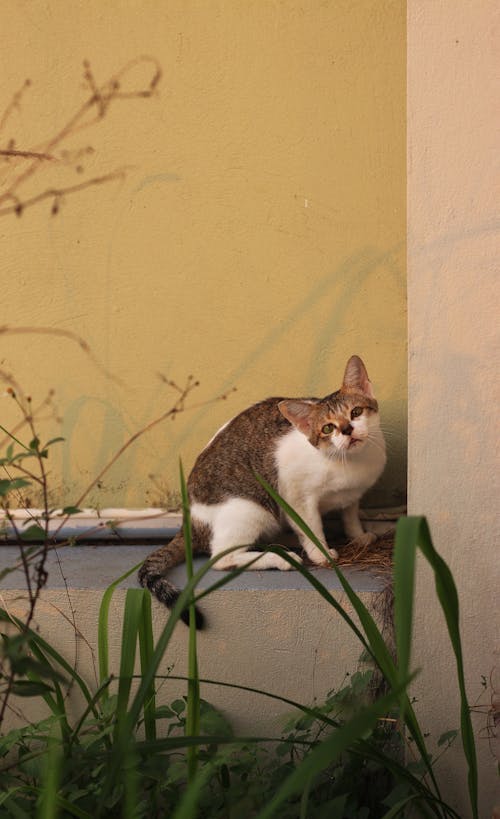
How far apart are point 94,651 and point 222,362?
940mm

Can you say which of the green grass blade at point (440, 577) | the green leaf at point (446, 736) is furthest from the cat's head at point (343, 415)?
the green grass blade at point (440, 577)

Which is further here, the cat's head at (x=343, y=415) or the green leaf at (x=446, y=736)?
the cat's head at (x=343, y=415)

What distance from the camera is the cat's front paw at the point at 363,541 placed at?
2406 mm

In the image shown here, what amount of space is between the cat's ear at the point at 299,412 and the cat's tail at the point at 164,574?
45 cm

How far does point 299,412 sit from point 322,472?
0.59 ft

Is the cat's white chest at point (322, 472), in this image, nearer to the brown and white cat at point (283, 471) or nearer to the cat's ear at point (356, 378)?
the brown and white cat at point (283, 471)

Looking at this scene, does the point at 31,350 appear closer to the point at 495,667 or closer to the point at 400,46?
the point at 400,46

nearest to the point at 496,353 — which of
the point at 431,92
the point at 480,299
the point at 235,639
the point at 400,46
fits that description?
the point at 480,299

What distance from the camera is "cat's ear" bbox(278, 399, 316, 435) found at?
7.45ft

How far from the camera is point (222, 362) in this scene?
102 inches

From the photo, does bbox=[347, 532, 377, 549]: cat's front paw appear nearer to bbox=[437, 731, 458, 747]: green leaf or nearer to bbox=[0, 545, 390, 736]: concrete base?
bbox=[0, 545, 390, 736]: concrete base

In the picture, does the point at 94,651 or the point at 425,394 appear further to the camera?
the point at 94,651

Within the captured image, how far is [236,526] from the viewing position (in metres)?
2.33

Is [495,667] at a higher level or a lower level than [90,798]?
higher
